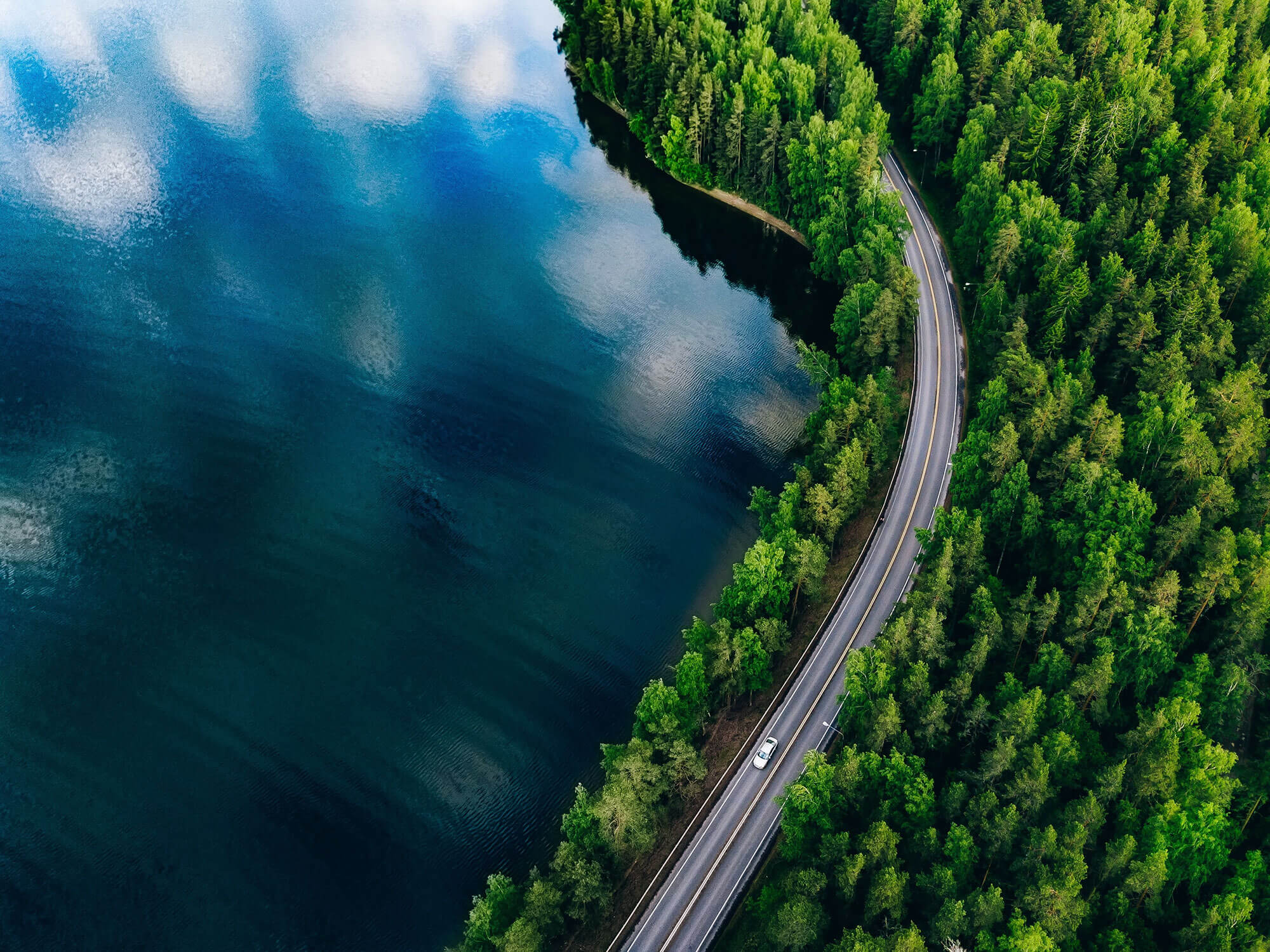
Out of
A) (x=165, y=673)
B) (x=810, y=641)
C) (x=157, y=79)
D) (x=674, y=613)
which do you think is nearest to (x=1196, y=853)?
(x=810, y=641)

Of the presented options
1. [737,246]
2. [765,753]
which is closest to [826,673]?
[765,753]

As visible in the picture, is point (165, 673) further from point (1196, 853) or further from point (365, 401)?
point (1196, 853)

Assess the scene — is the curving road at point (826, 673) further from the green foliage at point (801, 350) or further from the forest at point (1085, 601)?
the green foliage at point (801, 350)

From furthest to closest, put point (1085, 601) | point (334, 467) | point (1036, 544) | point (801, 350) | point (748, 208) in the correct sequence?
point (748, 208) < point (801, 350) < point (334, 467) < point (1036, 544) < point (1085, 601)

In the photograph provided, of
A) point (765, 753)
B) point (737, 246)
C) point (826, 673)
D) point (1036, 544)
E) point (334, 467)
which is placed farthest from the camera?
point (737, 246)

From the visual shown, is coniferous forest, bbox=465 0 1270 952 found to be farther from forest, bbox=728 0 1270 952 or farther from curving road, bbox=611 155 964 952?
curving road, bbox=611 155 964 952

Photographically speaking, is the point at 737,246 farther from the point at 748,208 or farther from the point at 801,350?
the point at 801,350

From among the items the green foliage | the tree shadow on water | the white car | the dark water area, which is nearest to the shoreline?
the tree shadow on water
